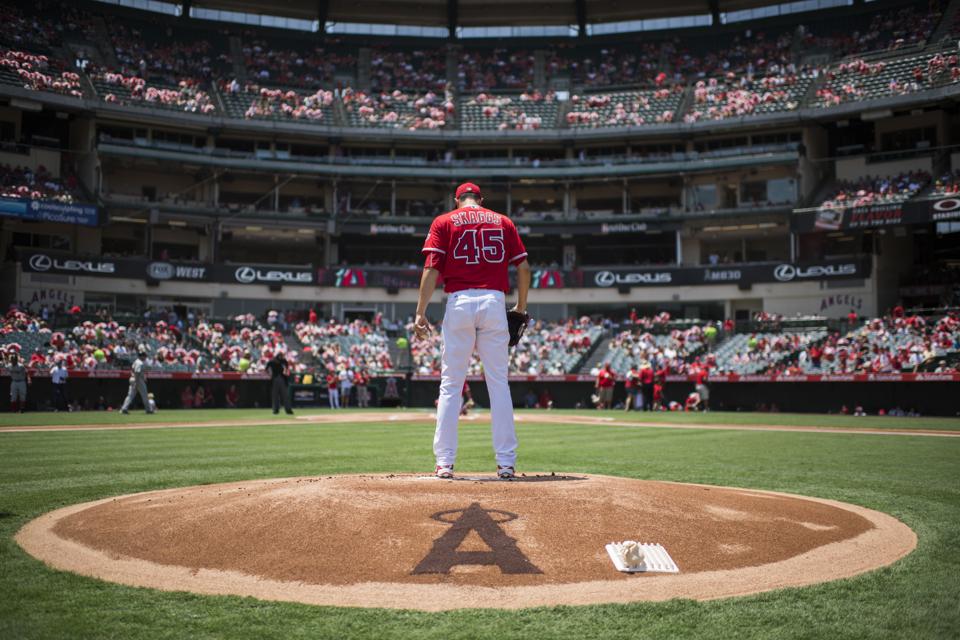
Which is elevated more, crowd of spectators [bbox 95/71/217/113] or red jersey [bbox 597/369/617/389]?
crowd of spectators [bbox 95/71/217/113]

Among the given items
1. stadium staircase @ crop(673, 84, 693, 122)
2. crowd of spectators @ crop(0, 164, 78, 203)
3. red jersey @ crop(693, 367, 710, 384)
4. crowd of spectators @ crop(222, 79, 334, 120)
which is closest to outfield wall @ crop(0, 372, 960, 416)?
red jersey @ crop(693, 367, 710, 384)

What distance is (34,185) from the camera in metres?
42.1

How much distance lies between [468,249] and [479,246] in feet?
0.34

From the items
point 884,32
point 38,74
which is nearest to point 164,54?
point 38,74

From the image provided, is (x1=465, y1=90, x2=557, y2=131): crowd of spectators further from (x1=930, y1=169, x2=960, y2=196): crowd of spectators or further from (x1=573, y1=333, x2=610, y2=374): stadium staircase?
(x1=930, y1=169, x2=960, y2=196): crowd of spectators

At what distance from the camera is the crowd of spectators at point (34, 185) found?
4041 centimetres

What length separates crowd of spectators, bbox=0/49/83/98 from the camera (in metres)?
43.1

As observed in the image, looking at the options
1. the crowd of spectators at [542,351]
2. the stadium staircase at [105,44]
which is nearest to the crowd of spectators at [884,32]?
the crowd of spectators at [542,351]

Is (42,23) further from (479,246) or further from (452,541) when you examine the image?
(452,541)

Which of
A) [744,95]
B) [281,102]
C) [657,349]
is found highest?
[281,102]

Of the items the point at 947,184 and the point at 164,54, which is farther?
the point at 164,54

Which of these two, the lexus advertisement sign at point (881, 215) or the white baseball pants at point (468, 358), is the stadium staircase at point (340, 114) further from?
the white baseball pants at point (468, 358)

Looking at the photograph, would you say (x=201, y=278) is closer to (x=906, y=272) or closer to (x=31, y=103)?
(x=31, y=103)

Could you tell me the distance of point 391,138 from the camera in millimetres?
51688
